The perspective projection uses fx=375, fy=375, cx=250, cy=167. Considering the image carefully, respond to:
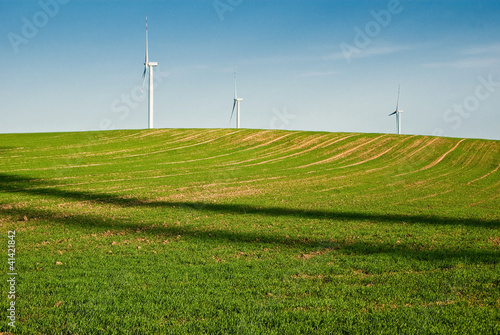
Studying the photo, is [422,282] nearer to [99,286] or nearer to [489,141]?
[99,286]

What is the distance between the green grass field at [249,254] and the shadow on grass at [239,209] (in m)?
0.09

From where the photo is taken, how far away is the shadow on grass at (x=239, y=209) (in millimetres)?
15609

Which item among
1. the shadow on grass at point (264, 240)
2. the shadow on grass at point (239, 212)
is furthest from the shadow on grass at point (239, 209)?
the shadow on grass at point (264, 240)

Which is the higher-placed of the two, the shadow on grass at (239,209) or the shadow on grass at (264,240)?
the shadow on grass at (239,209)

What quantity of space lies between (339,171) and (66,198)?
24994mm

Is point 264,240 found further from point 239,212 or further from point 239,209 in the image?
point 239,209

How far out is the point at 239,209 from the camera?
1814 centimetres

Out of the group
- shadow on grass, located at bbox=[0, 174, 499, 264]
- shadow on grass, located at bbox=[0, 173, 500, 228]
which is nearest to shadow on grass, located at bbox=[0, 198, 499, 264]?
shadow on grass, located at bbox=[0, 174, 499, 264]

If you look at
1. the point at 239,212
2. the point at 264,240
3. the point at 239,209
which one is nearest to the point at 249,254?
the point at 264,240

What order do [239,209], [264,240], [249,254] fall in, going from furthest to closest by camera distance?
[239,209] < [264,240] < [249,254]

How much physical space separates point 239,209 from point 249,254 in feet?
24.2

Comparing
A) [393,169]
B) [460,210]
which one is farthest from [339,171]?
[460,210]

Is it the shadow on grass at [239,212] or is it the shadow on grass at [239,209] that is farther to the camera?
the shadow on grass at [239,209]

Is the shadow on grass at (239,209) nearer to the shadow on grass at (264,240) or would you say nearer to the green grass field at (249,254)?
the green grass field at (249,254)
